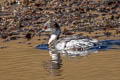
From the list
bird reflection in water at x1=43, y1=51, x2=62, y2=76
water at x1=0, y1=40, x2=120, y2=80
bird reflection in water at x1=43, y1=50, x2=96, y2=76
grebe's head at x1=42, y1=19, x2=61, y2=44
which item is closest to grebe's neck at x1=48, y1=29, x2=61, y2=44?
grebe's head at x1=42, y1=19, x2=61, y2=44

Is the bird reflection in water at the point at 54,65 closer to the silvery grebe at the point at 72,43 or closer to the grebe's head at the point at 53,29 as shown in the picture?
the silvery grebe at the point at 72,43

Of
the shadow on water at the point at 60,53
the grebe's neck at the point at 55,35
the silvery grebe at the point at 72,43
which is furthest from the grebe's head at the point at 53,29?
the shadow on water at the point at 60,53

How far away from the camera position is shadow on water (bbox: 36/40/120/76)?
47.1ft

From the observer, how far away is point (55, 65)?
49.2 feet

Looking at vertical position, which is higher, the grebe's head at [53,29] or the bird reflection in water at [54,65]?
the grebe's head at [53,29]

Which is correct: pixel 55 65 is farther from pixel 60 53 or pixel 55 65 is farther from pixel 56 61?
pixel 60 53

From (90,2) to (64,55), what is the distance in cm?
1061

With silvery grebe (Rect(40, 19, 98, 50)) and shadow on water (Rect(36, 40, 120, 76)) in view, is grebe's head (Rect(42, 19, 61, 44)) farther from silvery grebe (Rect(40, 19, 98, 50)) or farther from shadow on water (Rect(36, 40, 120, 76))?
shadow on water (Rect(36, 40, 120, 76))

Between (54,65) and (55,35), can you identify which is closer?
(54,65)

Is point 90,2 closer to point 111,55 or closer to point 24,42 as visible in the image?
point 24,42

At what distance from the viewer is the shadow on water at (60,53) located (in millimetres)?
14349

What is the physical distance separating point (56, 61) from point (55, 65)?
0.52 meters

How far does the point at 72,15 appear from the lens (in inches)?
964

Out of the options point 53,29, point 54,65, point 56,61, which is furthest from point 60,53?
point 53,29
